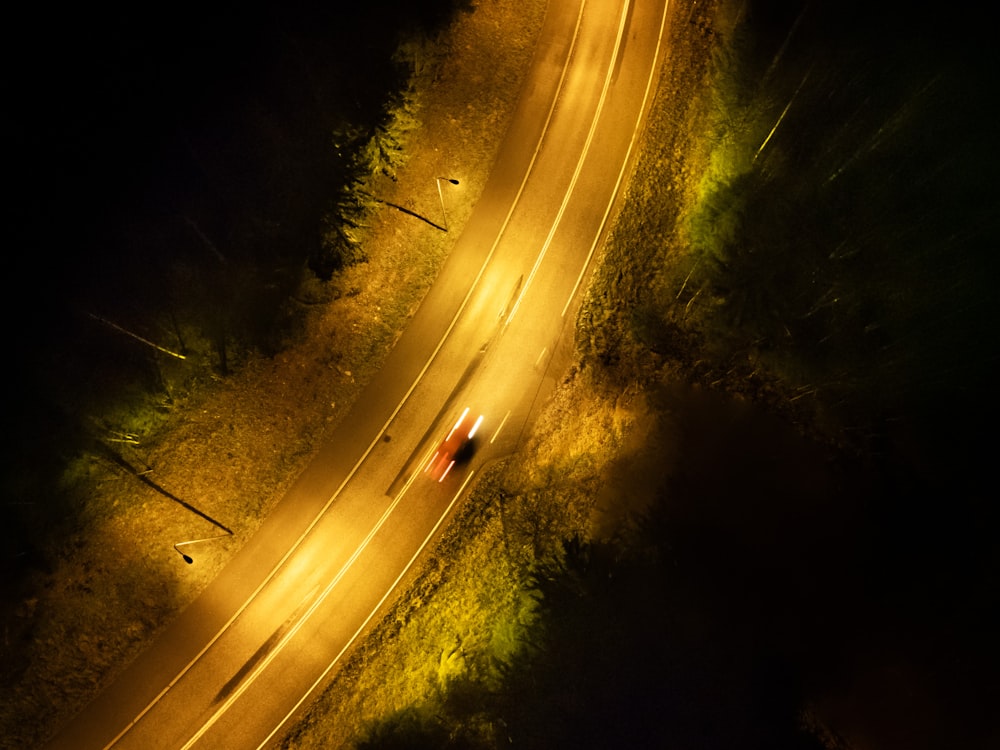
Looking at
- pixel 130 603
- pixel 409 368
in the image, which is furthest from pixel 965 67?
pixel 130 603

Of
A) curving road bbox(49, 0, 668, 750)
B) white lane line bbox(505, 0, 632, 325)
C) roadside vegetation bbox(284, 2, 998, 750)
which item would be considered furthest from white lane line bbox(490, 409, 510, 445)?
white lane line bbox(505, 0, 632, 325)

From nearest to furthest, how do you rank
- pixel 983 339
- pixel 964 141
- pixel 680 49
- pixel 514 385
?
pixel 983 339 → pixel 964 141 → pixel 514 385 → pixel 680 49

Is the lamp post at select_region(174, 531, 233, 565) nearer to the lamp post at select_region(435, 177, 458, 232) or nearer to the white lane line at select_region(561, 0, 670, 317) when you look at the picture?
the lamp post at select_region(435, 177, 458, 232)

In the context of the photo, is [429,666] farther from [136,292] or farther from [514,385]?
[136,292]

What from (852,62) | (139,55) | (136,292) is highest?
(852,62)

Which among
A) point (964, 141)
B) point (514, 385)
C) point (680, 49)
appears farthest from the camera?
point (680, 49)

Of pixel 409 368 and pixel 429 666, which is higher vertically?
pixel 409 368
